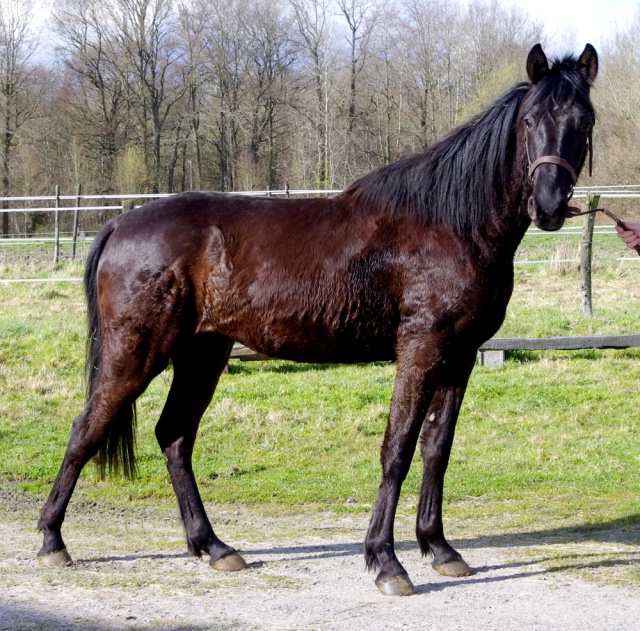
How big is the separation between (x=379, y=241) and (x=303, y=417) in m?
4.19

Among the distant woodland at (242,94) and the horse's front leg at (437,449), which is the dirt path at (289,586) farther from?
the distant woodland at (242,94)

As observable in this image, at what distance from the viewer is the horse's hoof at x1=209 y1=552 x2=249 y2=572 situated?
4531 mm

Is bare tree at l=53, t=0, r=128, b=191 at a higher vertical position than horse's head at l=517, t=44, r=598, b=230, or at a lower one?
higher

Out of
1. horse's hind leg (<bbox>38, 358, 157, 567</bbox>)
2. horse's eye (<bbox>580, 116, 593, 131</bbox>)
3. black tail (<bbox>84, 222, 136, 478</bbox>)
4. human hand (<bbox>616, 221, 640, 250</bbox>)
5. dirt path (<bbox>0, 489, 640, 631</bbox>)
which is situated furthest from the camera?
black tail (<bbox>84, 222, 136, 478</bbox>)

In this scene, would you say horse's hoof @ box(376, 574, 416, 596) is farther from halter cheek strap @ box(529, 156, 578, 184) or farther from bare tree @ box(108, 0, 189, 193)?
bare tree @ box(108, 0, 189, 193)

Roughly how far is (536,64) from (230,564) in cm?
329

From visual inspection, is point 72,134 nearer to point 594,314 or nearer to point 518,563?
point 594,314

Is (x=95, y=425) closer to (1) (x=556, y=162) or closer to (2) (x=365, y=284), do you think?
(2) (x=365, y=284)

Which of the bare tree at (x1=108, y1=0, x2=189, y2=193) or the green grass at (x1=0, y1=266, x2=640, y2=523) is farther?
the bare tree at (x1=108, y1=0, x2=189, y2=193)

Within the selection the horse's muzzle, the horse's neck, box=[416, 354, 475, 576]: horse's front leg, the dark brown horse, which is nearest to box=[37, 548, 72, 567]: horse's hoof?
the dark brown horse

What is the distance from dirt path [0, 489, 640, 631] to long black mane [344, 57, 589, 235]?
196 centimetres

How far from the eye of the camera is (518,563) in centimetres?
459

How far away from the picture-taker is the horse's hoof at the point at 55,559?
14.9ft

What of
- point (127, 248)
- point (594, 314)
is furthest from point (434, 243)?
point (594, 314)
